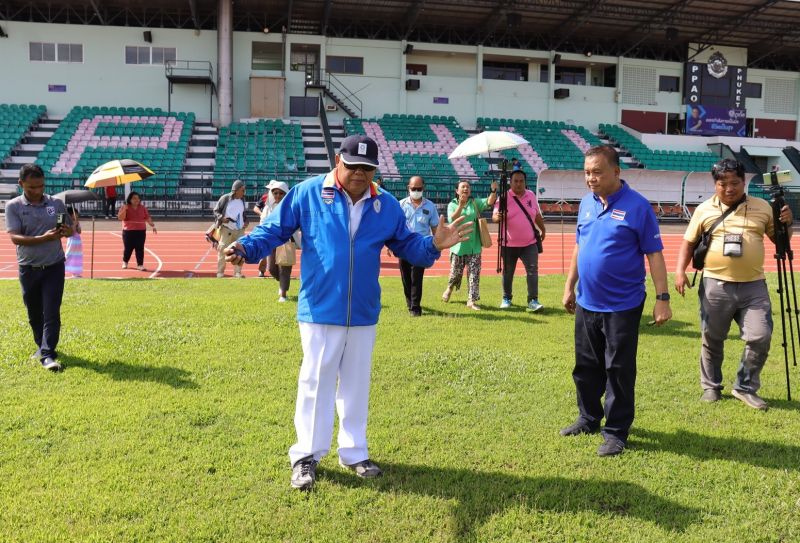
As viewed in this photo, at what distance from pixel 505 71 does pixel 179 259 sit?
1140 inches

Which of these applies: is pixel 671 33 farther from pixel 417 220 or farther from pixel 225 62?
pixel 417 220

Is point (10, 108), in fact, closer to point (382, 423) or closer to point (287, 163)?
point (287, 163)

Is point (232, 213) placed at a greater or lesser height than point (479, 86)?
lesser

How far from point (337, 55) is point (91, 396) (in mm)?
33851

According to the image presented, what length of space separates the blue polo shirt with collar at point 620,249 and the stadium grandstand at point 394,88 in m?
24.5

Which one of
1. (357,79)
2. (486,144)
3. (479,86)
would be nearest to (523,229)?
(486,144)

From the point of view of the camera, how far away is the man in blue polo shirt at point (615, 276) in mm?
4367

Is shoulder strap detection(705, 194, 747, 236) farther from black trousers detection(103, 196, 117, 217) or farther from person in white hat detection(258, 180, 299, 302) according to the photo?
black trousers detection(103, 196, 117, 217)

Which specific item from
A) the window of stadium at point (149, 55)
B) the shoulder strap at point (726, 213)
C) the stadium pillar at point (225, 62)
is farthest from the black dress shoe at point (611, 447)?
the window of stadium at point (149, 55)

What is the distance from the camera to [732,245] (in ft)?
17.3

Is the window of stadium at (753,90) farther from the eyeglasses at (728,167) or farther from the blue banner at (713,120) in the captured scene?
the eyeglasses at (728,167)

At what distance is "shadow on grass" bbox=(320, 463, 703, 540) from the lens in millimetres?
3561

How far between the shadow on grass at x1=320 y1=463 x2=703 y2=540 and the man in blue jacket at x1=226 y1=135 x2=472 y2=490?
0.20 metres

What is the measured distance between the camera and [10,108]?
3334 cm
